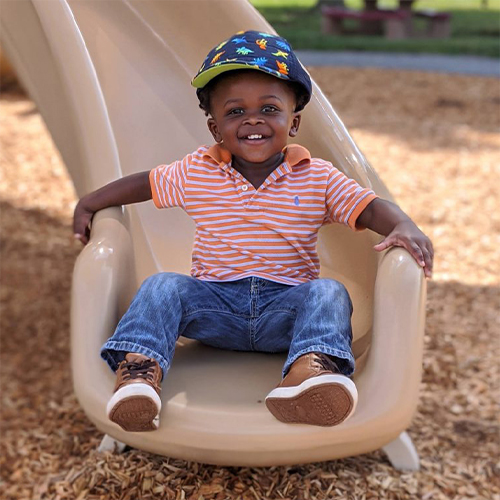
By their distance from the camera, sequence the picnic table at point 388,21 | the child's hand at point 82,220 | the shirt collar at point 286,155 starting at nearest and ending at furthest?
the shirt collar at point 286,155 < the child's hand at point 82,220 < the picnic table at point 388,21

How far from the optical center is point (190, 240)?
8.38 ft

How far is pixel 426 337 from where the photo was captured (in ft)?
11.0

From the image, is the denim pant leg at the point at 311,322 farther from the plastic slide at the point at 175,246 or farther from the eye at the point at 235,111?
the eye at the point at 235,111

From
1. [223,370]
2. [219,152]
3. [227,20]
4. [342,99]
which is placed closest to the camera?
[223,370]

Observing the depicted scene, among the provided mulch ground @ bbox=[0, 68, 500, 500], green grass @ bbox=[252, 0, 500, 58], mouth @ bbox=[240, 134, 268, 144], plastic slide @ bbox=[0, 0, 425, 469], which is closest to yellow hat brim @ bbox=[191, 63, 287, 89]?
mouth @ bbox=[240, 134, 268, 144]

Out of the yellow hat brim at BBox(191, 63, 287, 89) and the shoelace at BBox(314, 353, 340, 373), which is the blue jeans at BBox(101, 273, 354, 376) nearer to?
the shoelace at BBox(314, 353, 340, 373)

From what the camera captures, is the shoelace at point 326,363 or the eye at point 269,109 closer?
the shoelace at point 326,363

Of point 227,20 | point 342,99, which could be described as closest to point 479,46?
point 342,99

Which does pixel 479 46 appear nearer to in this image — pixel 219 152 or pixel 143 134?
pixel 143 134

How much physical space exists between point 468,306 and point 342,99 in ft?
13.7

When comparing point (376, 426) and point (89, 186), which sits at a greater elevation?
point (89, 186)

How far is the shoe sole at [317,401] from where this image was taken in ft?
5.22

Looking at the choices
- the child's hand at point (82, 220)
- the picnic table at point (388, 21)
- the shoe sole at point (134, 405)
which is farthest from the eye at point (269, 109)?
the picnic table at point (388, 21)

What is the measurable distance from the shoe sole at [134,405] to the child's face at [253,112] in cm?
64
